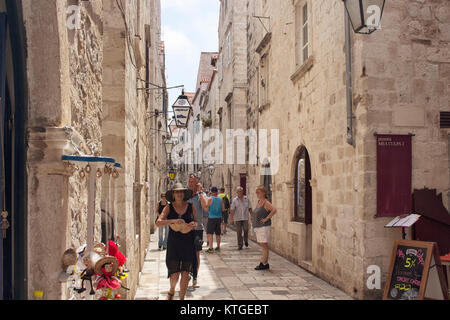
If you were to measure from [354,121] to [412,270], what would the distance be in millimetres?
2316

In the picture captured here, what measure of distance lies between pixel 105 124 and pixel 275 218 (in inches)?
286

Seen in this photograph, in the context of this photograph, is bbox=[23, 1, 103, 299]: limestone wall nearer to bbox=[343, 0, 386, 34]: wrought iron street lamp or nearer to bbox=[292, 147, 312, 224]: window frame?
bbox=[343, 0, 386, 34]: wrought iron street lamp

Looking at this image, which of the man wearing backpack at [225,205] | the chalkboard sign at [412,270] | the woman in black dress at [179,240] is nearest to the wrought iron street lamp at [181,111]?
the man wearing backpack at [225,205]

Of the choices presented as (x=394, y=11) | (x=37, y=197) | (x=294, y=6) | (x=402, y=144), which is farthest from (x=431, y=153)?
(x=37, y=197)

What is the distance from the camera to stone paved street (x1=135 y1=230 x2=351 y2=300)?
22.0ft

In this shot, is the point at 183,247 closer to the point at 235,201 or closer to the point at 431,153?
the point at 431,153

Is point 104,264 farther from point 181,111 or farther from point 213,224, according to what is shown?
point 181,111

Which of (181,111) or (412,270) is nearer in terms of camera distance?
(412,270)

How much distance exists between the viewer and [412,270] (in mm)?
5371

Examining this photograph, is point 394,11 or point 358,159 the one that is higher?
point 394,11

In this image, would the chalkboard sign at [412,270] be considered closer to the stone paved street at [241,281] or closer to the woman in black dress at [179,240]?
the stone paved street at [241,281]

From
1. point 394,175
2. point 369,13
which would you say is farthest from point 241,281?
point 369,13

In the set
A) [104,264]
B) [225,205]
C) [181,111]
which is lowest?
[225,205]
